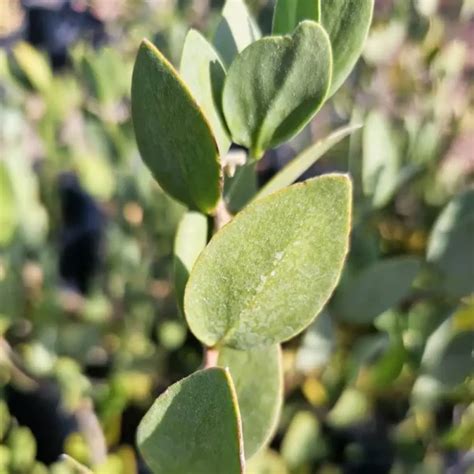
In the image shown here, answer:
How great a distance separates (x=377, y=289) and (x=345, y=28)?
21 centimetres

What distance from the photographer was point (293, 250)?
22 cm

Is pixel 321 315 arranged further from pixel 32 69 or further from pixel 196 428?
pixel 32 69

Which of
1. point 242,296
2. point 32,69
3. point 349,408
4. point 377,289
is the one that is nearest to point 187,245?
point 242,296

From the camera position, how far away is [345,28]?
0.85ft

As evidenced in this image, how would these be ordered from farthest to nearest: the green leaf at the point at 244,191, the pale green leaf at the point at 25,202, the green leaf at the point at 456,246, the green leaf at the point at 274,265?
the pale green leaf at the point at 25,202 < the green leaf at the point at 456,246 < the green leaf at the point at 244,191 < the green leaf at the point at 274,265

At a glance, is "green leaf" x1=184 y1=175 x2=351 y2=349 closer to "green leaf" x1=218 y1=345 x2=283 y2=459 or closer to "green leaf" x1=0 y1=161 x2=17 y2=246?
"green leaf" x1=218 y1=345 x2=283 y2=459

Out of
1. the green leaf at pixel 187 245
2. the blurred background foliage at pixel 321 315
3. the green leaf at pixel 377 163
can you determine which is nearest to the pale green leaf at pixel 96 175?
the blurred background foliage at pixel 321 315

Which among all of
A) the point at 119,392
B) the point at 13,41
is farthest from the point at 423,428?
the point at 13,41

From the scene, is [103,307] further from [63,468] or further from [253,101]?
[253,101]

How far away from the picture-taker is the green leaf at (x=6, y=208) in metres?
0.54

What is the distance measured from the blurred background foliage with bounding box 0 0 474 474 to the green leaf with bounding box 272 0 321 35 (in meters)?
0.20

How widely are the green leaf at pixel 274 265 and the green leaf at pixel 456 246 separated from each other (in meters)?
0.23

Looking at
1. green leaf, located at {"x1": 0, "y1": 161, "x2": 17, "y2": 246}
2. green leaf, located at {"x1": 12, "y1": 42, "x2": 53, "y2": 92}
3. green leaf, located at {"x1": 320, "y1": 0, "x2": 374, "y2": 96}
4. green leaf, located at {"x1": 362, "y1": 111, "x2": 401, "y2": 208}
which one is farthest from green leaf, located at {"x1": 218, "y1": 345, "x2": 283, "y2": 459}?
green leaf, located at {"x1": 12, "y1": 42, "x2": 53, "y2": 92}

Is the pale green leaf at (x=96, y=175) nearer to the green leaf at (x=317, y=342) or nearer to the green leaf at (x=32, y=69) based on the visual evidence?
the green leaf at (x=32, y=69)
